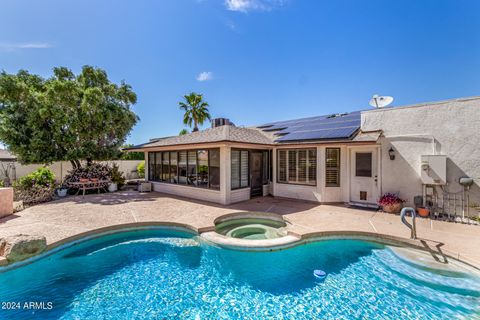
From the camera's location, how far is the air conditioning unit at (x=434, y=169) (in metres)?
7.70

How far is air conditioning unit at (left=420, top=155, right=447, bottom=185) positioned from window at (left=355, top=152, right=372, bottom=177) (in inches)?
77.0

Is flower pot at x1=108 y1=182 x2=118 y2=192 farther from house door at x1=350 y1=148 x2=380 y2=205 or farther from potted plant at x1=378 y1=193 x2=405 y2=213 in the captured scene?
potted plant at x1=378 y1=193 x2=405 y2=213

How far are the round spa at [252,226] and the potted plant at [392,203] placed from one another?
15.0 ft

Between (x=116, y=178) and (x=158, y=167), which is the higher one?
(x=158, y=167)

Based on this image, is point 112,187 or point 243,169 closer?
point 243,169

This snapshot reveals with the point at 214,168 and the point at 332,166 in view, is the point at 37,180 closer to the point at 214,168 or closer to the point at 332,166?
the point at 214,168

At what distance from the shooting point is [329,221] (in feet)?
24.7

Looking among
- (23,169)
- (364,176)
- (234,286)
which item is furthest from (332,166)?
(23,169)


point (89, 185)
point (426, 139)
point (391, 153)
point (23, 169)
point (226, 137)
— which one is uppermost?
point (226, 137)

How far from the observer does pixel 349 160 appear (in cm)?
1020

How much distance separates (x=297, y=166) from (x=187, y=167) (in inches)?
251

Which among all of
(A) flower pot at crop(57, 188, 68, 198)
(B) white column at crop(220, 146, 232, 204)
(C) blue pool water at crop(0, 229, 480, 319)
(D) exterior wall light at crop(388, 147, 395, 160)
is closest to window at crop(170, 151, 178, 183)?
(B) white column at crop(220, 146, 232, 204)

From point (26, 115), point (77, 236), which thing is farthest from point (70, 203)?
point (26, 115)

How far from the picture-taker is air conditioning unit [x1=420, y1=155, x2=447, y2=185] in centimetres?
770
